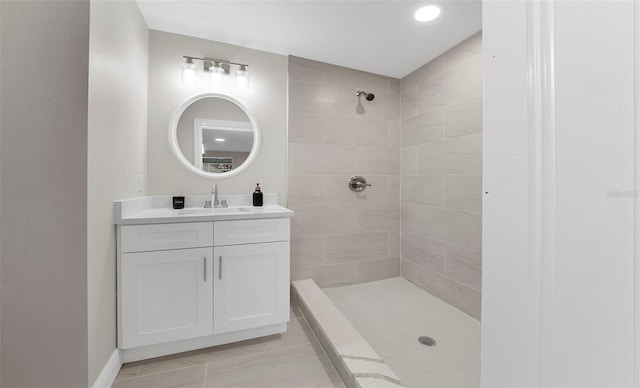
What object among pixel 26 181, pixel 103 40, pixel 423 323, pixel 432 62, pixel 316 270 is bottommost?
pixel 423 323

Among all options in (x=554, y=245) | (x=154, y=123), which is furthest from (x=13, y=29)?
(x=554, y=245)

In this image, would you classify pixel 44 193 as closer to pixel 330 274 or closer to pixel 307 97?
pixel 307 97

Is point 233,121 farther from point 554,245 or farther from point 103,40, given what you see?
point 554,245

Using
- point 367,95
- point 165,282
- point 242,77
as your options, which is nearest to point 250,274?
point 165,282

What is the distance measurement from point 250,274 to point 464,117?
1.94 metres

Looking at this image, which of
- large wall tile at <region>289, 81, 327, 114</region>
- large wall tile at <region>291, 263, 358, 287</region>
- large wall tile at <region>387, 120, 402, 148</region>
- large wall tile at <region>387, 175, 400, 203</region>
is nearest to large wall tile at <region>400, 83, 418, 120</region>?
large wall tile at <region>387, 120, 402, 148</region>

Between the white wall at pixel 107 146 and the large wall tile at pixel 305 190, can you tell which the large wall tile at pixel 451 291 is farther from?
the white wall at pixel 107 146

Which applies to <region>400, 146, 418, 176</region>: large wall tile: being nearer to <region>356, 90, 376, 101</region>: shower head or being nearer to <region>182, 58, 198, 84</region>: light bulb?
<region>356, 90, 376, 101</region>: shower head

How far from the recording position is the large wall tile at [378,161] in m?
2.44

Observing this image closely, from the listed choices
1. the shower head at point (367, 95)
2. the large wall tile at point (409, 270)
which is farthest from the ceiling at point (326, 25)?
the large wall tile at point (409, 270)

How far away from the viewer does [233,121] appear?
2.06 meters

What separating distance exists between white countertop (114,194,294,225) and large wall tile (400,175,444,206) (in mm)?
1309

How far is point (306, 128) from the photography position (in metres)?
2.24

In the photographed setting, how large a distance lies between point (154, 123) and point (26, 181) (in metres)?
0.99
